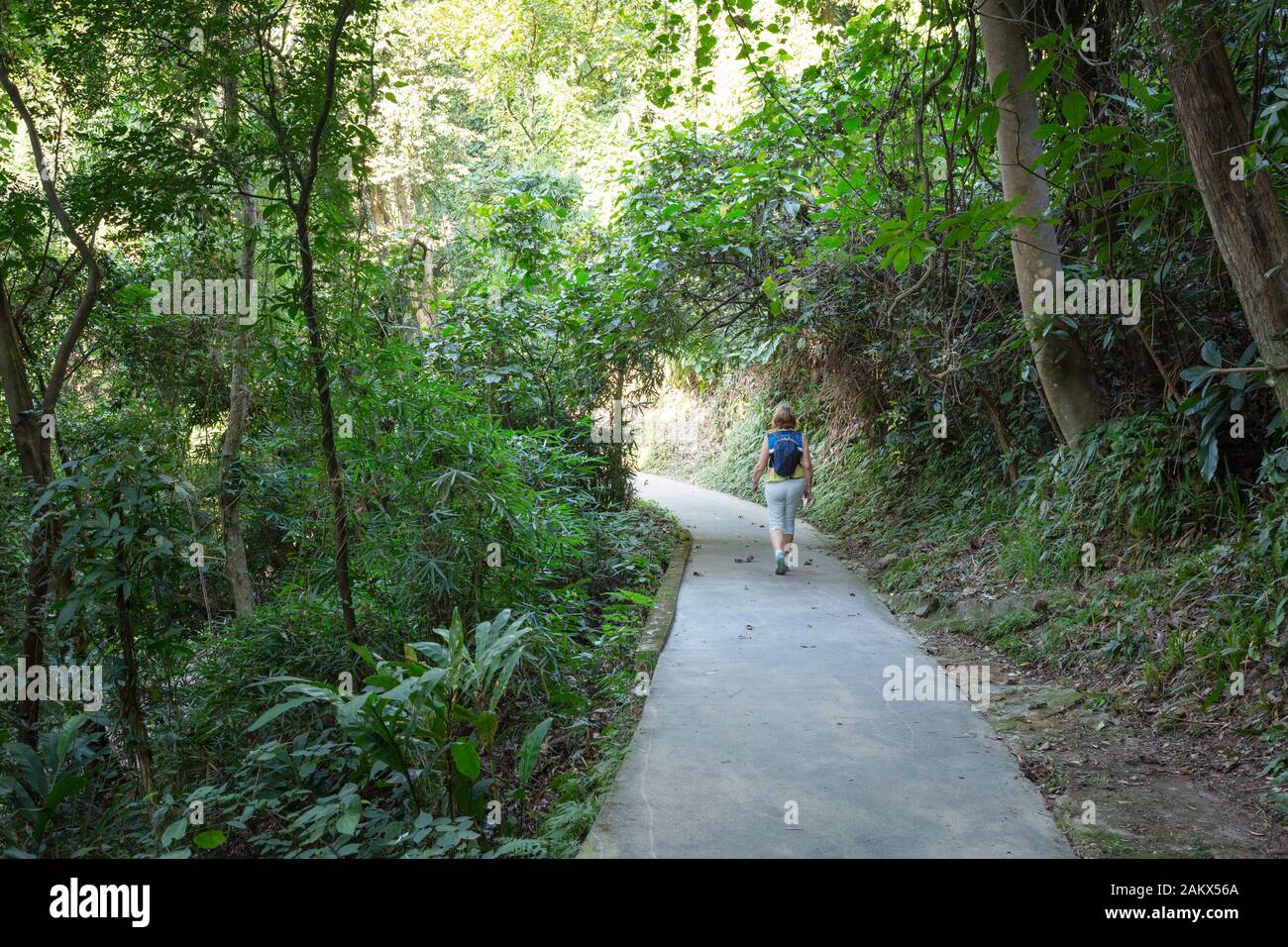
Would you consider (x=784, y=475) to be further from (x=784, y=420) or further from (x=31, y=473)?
(x=31, y=473)

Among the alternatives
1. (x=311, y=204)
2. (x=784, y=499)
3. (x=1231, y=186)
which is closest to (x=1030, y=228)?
(x=1231, y=186)

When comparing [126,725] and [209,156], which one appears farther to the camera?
[209,156]

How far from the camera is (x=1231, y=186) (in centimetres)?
495

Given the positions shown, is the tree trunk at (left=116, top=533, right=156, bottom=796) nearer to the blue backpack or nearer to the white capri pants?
the white capri pants

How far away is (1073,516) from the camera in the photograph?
24.2ft

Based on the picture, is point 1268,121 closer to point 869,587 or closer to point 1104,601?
point 1104,601

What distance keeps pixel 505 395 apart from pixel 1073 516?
6811 millimetres

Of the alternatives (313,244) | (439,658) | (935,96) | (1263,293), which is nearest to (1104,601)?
(1263,293)

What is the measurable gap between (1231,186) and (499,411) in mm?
8361

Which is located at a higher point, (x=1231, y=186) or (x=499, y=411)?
(x=1231, y=186)

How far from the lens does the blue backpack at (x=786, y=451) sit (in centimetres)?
982

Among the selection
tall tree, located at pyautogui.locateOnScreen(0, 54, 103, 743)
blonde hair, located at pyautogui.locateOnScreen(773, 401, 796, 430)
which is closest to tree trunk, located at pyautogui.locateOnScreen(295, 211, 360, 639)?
tall tree, located at pyautogui.locateOnScreen(0, 54, 103, 743)

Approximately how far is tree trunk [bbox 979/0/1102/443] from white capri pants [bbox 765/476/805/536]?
2.78 m

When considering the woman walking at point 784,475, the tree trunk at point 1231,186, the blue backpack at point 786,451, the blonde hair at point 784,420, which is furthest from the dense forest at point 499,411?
the blue backpack at point 786,451
